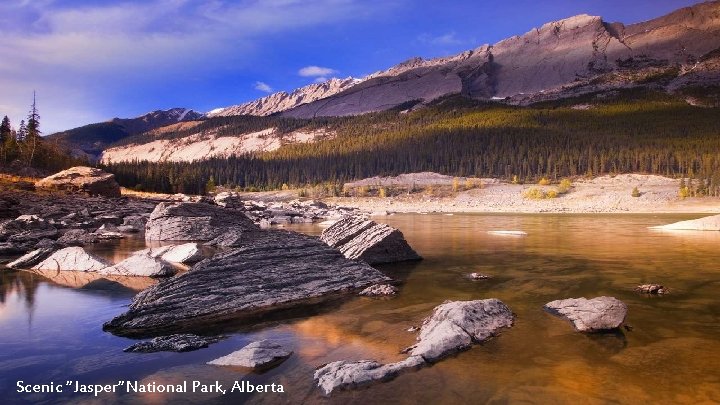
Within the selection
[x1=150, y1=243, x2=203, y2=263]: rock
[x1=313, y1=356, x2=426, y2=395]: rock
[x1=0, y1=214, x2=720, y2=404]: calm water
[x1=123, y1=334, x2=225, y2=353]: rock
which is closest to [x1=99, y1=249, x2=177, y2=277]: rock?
[x1=0, y1=214, x2=720, y2=404]: calm water

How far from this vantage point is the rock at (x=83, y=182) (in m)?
54.2

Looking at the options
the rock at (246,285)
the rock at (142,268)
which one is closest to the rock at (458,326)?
the rock at (246,285)

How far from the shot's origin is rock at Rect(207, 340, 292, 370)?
9.20 meters

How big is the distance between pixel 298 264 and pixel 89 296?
24.1ft

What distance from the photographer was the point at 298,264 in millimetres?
16750

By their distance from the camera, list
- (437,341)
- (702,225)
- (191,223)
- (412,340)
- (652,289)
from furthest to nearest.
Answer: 1. (702,225)
2. (191,223)
3. (652,289)
4. (412,340)
5. (437,341)

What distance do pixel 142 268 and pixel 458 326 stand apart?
14468 mm

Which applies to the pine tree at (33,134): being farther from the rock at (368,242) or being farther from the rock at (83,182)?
the rock at (368,242)

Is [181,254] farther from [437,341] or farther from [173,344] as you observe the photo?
[437,341]

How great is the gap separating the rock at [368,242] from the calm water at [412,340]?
3795mm

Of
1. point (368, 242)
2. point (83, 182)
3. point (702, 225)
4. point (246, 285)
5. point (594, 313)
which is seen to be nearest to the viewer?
point (594, 313)

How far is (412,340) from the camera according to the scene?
10914 mm

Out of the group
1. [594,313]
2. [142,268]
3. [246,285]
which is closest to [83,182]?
[142,268]

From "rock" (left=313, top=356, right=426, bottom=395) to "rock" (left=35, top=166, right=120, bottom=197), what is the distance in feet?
189
